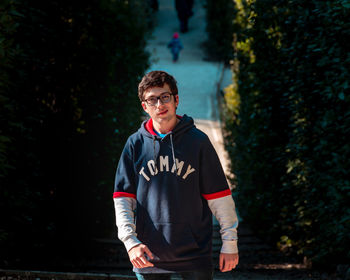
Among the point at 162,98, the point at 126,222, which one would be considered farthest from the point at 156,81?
the point at 126,222

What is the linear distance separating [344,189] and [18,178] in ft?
11.4

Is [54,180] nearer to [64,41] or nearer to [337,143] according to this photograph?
[64,41]

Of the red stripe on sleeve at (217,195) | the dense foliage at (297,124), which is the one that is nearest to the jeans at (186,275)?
the red stripe on sleeve at (217,195)

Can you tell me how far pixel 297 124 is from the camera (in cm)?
656

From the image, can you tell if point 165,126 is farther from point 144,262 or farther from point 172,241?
point 144,262

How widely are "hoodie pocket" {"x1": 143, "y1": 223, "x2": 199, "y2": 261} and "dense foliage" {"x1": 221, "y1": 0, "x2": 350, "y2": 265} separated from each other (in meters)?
2.67

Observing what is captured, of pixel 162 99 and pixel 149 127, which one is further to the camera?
pixel 149 127

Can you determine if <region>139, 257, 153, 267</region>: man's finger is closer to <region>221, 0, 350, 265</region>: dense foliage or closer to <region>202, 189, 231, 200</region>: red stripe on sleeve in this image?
<region>202, 189, 231, 200</region>: red stripe on sleeve

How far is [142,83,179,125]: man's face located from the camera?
311cm

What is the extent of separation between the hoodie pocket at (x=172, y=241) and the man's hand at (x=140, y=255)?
5 centimetres

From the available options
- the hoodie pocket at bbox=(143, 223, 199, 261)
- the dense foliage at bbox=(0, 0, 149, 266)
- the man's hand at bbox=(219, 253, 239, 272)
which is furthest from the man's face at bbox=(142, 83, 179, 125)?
the dense foliage at bbox=(0, 0, 149, 266)

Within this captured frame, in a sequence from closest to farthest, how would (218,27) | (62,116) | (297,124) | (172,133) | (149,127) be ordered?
(172,133) → (149,127) → (297,124) → (62,116) → (218,27)

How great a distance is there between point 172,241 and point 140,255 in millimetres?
194

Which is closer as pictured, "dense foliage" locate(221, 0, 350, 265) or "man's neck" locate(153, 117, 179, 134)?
"man's neck" locate(153, 117, 179, 134)
